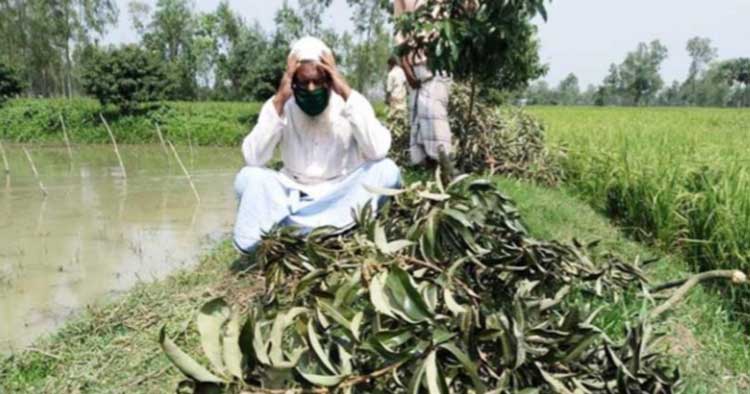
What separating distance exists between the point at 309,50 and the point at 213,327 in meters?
1.88

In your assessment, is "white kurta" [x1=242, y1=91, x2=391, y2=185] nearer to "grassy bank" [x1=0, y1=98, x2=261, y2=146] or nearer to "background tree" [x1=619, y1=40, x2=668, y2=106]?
"grassy bank" [x1=0, y1=98, x2=261, y2=146]

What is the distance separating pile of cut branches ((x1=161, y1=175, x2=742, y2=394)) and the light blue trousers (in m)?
1.16

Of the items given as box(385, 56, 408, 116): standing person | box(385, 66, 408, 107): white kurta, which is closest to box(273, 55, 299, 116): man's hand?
box(385, 56, 408, 116): standing person

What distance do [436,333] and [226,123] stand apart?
1685 centimetres

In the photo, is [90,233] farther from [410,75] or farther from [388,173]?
[388,173]

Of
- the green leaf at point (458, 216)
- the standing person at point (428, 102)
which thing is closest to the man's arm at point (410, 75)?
the standing person at point (428, 102)

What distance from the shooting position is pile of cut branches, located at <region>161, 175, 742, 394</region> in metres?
0.90

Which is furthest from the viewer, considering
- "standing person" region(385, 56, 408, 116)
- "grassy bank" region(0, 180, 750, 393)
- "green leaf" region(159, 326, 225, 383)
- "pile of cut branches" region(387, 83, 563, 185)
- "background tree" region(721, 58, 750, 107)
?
"background tree" region(721, 58, 750, 107)

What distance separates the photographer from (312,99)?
2703mm

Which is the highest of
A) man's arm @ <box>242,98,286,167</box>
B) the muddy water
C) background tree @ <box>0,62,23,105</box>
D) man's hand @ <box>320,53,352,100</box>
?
background tree @ <box>0,62,23,105</box>

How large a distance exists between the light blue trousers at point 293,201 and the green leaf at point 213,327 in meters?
1.74

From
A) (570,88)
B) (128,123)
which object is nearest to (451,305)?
(128,123)

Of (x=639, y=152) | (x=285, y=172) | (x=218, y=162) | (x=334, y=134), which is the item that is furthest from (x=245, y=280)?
(x=218, y=162)

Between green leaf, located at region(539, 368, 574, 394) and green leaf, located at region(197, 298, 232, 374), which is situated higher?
green leaf, located at region(197, 298, 232, 374)
